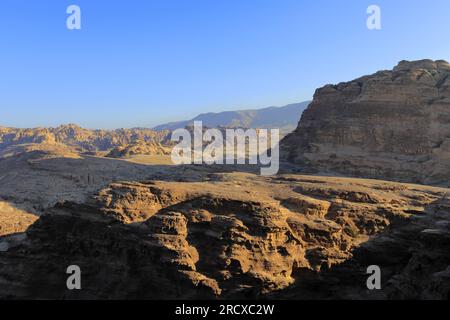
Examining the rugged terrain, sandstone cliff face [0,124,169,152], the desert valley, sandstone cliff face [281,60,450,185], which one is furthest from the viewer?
sandstone cliff face [0,124,169,152]

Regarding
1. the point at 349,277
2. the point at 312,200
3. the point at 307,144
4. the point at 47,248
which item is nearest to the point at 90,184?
the point at 307,144

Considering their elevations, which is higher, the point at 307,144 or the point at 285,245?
the point at 307,144

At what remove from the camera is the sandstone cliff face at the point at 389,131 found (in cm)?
2875

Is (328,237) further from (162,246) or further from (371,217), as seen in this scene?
(162,246)

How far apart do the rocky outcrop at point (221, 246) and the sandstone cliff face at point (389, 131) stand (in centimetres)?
956

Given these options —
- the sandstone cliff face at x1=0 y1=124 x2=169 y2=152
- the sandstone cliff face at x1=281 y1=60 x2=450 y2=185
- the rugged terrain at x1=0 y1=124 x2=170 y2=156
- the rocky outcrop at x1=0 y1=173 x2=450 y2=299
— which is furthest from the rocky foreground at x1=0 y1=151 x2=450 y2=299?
the sandstone cliff face at x1=0 y1=124 x2=169 y2=152

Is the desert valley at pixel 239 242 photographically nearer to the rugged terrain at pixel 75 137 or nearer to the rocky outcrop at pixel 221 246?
the rocky outcrop at pixel 221 246

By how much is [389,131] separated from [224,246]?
17.8 m

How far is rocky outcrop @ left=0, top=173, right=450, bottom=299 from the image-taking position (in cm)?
1584

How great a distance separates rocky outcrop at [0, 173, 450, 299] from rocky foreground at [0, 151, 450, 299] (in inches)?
1.4

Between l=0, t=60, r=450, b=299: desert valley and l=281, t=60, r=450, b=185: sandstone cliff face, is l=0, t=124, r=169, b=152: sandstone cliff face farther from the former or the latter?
l=0, t=60, r=450, b=299: desert valley

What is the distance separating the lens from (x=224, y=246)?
1630 centimetres

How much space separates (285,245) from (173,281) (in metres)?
4.07

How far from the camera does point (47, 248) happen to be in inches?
714
